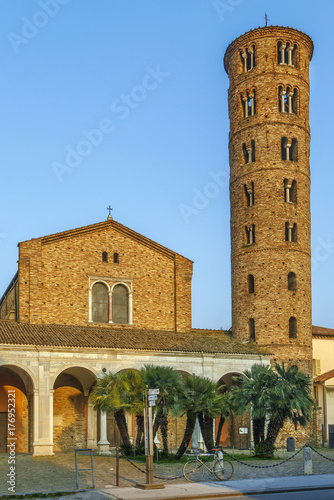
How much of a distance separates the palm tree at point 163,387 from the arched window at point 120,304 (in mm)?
9625

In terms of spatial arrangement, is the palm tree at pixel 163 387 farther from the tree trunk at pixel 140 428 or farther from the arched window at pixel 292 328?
the arched window at pixel 292 328

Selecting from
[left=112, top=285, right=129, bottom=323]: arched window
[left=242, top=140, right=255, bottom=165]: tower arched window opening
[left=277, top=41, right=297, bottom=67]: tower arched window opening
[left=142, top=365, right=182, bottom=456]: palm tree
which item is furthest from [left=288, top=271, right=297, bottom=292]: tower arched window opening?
[left=142, top=365, right=182, bottom=456]: palm tree

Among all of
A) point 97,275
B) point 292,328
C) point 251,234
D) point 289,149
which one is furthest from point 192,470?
point 289,149

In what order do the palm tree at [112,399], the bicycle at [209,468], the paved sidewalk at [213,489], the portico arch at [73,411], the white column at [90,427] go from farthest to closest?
the portico arch at [73,411]
the white column at [90,427]
the palm tree at [112,399]
the bicycle at [209,468]
the paved sidewalk at [213,489]

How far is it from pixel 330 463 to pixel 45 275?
1666cm

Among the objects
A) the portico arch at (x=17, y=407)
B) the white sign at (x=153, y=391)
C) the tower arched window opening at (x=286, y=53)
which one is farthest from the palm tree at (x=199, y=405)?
the tower arched window opening at (x=286, y=53)

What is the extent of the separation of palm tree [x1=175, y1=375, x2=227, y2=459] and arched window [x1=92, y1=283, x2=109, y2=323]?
9.63 m

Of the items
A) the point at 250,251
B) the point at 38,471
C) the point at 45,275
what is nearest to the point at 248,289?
the point at 250,251

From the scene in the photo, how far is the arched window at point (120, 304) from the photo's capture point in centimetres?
3738

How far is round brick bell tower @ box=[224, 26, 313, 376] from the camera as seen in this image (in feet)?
124

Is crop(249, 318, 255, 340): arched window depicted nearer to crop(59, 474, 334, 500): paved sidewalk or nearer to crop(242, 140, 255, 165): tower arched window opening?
crop(242, 140, 255, 165): tower arched window opening

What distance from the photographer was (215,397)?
91.8ft

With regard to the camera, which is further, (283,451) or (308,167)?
(308,167)

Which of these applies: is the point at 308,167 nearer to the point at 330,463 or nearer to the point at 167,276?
the point at 167,276
